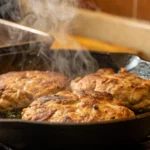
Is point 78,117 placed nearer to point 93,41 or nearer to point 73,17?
point 93,41

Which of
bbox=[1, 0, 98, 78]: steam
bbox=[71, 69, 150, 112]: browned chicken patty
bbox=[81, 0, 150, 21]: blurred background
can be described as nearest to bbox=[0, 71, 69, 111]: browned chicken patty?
bbox=[71, 69, 150, 112]: browned chicken patty

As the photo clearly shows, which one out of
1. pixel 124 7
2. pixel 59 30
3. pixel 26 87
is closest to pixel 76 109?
pixel 26 87

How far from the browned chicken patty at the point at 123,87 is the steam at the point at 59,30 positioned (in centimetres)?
26

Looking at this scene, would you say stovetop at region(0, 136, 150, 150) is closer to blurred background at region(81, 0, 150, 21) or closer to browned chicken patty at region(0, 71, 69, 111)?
browned chicken patty at region(0, 71, 69, 111)

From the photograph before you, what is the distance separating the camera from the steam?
1656mm

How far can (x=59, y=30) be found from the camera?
84.4 inches

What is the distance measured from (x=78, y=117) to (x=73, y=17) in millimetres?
1520

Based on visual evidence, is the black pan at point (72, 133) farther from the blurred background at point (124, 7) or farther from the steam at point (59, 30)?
the blurred background at point (124, 7)

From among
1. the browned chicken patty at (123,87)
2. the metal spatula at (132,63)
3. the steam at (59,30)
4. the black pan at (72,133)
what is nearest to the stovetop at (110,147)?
the black pan at (72,133)

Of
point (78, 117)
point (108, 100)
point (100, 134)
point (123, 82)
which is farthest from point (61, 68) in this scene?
point (100, 134)

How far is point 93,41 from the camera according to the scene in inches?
91.0

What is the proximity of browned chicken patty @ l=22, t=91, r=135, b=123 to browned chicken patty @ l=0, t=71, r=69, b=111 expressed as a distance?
14 cm

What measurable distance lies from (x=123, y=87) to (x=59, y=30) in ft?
3.12

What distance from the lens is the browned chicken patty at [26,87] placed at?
1.26m
